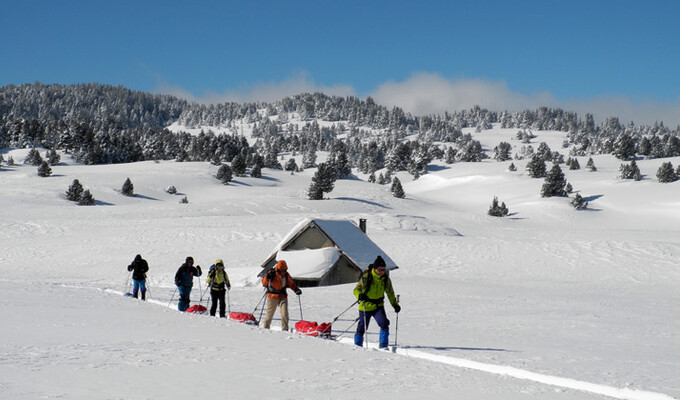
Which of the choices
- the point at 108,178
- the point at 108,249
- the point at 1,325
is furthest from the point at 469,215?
the point at 1,325

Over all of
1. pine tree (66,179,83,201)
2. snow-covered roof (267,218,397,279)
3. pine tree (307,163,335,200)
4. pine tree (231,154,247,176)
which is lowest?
snow-covered roof (267,218,397,279)

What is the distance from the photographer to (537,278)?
31.1m

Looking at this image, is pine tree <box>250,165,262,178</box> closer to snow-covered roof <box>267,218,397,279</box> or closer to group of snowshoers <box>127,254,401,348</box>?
snow-covered roof <box>267,218,397,279</box>

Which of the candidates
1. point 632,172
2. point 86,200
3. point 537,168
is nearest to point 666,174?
point 632,172

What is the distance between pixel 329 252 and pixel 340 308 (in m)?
8.83

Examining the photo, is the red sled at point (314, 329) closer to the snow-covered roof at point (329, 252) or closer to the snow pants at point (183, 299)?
the snow pants at point (183, 299)

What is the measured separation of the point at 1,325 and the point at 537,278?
94.5ft

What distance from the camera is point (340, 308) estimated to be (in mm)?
19312

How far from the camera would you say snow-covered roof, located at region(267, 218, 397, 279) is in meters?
27.4

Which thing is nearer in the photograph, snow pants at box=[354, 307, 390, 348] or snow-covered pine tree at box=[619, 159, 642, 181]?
snow pants at box=[354, 307, 390, 348]

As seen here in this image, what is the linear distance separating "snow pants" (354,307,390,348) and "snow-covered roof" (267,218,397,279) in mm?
15857

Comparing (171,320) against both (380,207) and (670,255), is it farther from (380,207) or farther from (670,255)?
(380,207)

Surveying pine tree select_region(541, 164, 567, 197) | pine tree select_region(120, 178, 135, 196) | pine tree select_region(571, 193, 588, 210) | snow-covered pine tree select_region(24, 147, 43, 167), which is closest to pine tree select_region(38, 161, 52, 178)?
pine tree select_region(120, 178, 135, 196)

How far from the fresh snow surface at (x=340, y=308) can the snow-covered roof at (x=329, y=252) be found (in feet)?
5.65
